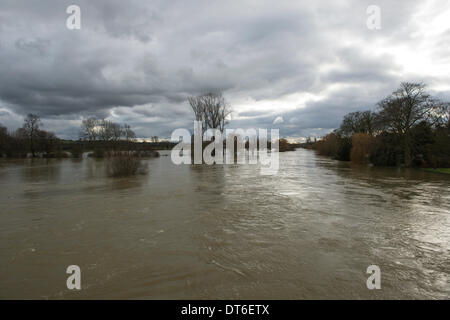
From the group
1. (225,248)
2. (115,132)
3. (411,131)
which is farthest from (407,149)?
(115,132)

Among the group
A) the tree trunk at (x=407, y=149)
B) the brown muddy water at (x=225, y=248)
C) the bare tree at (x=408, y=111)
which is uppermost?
the bare tree at (x=408, y=111)

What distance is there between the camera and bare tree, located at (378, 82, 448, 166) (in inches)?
1000

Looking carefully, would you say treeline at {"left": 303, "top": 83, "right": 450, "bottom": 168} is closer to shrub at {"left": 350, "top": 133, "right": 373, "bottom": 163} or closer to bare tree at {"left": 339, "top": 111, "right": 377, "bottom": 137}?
shrub at {"left": 350, "top": 133, "right": 373, "bottom": 163}

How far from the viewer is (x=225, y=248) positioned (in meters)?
5.40

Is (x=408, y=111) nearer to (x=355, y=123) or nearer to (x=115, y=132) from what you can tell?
(x=355, y=123)

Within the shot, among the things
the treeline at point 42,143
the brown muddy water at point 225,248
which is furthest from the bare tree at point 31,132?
the brown muddy water at point 225,248

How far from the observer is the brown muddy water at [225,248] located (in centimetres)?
381

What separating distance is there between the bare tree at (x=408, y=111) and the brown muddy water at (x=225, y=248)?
2059 centimetres

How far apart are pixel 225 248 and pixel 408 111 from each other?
3025cm

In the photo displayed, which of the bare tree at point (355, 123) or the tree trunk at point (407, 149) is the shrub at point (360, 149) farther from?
the bare tree at point (355, 123)

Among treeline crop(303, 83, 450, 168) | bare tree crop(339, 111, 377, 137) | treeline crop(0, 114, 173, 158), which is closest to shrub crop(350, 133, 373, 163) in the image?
treeline crop(303, 83, 450, 168)

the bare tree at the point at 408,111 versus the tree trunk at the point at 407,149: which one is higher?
the bare tree at the point at 408,111

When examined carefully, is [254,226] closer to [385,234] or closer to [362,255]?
[362,255]
